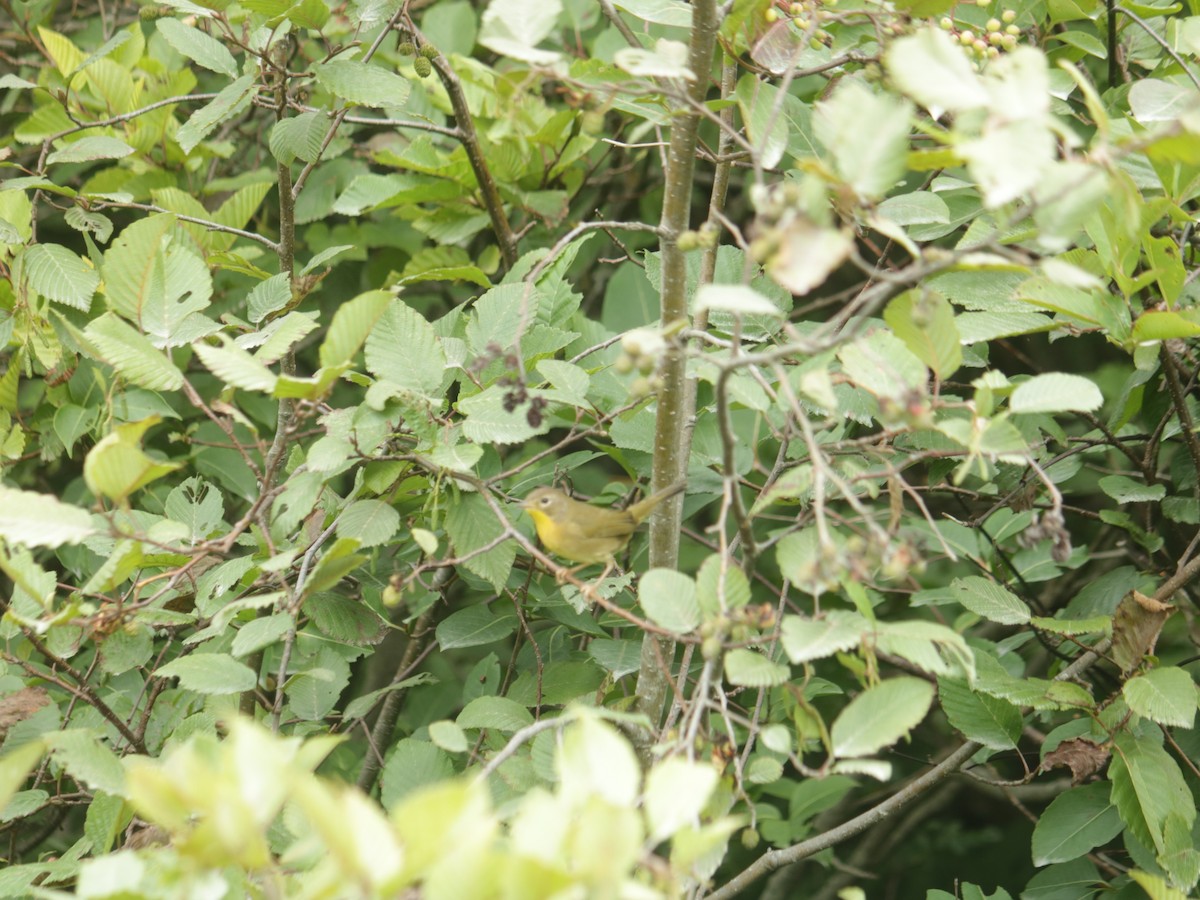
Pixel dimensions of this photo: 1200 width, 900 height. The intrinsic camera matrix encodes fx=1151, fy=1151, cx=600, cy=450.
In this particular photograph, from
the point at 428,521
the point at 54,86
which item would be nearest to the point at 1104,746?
the point at 428,521

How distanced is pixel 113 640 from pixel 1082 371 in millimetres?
2904

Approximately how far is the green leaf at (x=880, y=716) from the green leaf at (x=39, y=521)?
0.92 metres

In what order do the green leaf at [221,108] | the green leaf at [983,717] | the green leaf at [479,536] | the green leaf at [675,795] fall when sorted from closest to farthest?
the green leaf at [675,795], the green leaf at [479,536], the green leaf at [983,717], the green leaf at [221,108]

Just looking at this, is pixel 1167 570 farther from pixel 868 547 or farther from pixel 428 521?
pixel 428 521

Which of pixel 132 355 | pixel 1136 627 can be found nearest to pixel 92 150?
pixel 132 355

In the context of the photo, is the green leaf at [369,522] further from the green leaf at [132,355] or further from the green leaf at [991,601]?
the green leaf at [991,601]

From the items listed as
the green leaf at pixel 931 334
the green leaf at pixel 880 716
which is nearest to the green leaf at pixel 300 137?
the green leaf at pixel 931 334

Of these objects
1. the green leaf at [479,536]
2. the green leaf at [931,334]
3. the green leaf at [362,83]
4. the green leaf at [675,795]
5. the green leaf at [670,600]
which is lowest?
the green leaf at [479,536]

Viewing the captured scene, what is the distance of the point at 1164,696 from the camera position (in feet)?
5.33

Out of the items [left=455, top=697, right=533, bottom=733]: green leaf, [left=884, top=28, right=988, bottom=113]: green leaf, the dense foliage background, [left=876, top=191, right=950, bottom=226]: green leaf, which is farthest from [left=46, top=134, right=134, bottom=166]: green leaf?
[left=884, top=28, right=988, bottom=113]: green leaf

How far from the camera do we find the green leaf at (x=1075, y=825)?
1868mm

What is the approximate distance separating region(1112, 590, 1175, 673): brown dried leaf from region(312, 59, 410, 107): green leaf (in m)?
1.43

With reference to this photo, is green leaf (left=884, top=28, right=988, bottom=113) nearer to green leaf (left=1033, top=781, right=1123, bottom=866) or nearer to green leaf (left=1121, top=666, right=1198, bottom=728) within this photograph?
green leaf (left=1121, top=666, right=1198, bottom=728)

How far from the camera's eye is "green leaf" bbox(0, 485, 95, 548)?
137 centimetres
